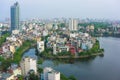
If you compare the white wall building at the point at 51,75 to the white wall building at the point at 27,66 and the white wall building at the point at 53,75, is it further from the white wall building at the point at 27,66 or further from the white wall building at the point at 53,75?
the white wall building at the point at 27,66

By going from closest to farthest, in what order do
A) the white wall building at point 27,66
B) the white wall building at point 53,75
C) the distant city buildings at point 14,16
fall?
the white wall building at point 53,75, the white wall building at point 27,66, the distant city buildings at point 14,16

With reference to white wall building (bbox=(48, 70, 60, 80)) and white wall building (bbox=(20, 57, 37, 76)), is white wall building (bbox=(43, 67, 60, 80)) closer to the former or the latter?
white wall building (bbox=(48, 70, 60, 80))

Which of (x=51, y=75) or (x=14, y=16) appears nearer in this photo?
(x=51, y=75)

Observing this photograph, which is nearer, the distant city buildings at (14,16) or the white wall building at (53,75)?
the white wall building at (53,75)

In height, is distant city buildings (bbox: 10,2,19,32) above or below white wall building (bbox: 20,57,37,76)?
above

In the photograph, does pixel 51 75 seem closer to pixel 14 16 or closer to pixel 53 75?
pixel 53 75

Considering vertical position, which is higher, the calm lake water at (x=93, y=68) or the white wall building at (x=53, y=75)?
the white wall building at (x=53, y=75)

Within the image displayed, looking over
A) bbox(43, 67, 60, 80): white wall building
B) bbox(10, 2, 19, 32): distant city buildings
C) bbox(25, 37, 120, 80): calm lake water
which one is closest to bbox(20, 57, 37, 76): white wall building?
bbox(43, 67, 60, 80): white wall building

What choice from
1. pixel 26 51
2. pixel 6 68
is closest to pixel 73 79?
pixel 6 68

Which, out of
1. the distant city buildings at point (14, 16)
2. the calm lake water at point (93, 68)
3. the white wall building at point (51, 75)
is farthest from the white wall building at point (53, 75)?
the distant city buildings at point (14, 16)

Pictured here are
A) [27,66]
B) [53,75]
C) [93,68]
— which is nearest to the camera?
[53,75]

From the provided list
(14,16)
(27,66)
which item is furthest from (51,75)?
(14,16)

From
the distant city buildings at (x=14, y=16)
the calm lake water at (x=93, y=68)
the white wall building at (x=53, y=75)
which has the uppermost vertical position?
the distant city buildings at (x=14, y=16)
